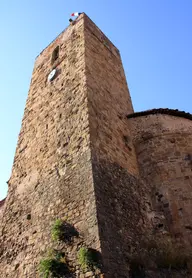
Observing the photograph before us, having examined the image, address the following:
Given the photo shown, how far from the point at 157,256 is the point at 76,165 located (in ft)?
7.92

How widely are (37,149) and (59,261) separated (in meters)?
3.69

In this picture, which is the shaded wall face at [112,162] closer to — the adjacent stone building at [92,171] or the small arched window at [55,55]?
the adjacent stone building at [92,171]

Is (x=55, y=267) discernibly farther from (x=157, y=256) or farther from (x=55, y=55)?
Result: (x=55, y=55)

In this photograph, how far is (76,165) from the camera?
6.22 meters

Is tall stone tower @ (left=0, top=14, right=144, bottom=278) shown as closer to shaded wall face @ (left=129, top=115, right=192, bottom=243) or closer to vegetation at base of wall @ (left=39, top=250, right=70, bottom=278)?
shaded wall face @ (left=129, top=115, right=192, bottom=243)

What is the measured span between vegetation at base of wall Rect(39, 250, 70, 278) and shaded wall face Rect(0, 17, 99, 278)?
57cm

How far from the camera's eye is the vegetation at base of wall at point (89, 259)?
14.8 feet

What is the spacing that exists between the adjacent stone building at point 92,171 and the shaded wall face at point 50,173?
2 cm

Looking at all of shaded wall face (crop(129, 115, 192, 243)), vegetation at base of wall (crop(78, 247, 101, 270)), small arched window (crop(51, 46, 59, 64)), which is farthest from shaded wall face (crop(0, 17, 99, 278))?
shaded wall face (crop(129, 115, 192, 243))

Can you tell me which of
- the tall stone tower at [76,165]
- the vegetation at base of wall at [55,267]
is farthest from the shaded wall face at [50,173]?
the vegetation at base of wall at [55,267]

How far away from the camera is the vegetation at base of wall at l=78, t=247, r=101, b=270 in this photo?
4520mm

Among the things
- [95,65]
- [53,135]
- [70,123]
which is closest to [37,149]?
[53,135]

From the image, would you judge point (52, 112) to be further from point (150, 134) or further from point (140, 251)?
point (140, 251)

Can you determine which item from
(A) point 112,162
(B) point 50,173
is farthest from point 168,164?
(B) point 50,173
